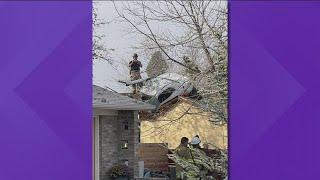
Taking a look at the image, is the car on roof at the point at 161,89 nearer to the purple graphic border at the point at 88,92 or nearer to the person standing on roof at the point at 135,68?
the person standing on roof at the point at 135,68

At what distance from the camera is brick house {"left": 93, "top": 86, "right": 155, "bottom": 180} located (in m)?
4.93

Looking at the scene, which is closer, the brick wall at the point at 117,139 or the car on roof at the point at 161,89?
the car on roof at the point at 161,89

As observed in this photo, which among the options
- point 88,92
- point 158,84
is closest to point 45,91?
point 88,92

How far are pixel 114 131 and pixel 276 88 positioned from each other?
2.47m

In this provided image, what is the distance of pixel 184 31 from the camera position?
16.2 feet

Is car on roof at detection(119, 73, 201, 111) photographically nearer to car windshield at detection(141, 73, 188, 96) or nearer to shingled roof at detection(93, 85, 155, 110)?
car windshield at detection(141, 73, 188, 96)

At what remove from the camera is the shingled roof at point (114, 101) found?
4.66 meters

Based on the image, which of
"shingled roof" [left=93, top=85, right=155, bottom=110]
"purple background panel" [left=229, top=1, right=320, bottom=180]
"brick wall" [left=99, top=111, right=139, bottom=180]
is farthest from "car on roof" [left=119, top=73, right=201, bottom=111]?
"purple background panel" [left=229, top=1, right=320, bottom=180]

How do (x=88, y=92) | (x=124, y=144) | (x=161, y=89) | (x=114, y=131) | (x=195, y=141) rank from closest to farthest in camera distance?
1. (x=88, y=92)
2. (x=195, y=141)
3. (x=161, y=89)
4. (x=124, y=144)
5. (x=114, y=131)

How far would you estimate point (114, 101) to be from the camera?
548 centimetres

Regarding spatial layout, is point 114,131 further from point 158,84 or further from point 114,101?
point 158,84

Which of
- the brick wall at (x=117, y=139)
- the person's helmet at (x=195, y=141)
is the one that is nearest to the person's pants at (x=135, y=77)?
the brick wall at (x=117, y=139)

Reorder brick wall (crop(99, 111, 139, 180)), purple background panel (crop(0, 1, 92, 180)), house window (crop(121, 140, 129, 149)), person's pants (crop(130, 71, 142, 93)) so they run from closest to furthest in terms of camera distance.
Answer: purple background panel (crop(0, 1, 92, 180)) < person's pants (crop(130, 71, 142, 93)) < brick wall (crop(99, 111, 139, 180)) < house window (crop(121, 140, 129, 149))

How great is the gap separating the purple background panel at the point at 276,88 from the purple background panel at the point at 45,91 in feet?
4.61
